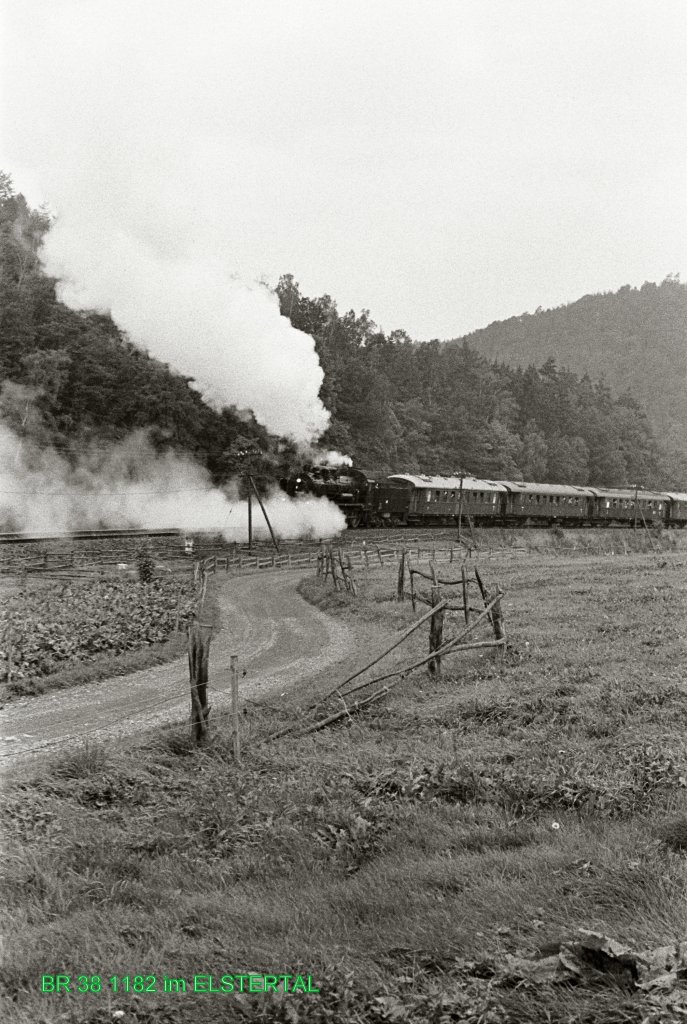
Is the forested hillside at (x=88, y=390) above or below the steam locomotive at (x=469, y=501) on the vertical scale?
above

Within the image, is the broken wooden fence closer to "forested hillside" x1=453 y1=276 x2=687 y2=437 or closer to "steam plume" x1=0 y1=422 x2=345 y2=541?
"steam plume" x1=0 y1=422 x2=345 y2=541

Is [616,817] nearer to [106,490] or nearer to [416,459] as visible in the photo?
[106,490]

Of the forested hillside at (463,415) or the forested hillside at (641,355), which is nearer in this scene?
the forested hillside at (463,415)

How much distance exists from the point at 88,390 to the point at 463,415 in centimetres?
4976

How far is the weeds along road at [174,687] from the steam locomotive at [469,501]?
65.9 feet

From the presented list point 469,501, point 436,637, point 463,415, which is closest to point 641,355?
→ point 463,415

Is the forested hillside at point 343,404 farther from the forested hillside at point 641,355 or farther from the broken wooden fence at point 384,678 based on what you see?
the broken wooden fence at point 384,678

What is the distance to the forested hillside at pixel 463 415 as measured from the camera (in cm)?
7275

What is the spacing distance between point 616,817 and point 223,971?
14.1ft

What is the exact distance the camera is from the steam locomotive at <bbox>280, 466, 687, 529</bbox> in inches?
1891

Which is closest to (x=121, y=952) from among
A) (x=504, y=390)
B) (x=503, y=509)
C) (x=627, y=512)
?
(x=503, y=509)

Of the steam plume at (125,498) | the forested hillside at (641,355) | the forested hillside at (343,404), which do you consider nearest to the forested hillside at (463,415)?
the forested hillside at (343,404)

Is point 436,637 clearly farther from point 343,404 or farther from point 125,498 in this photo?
point 343,404

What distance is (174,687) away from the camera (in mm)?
17359
